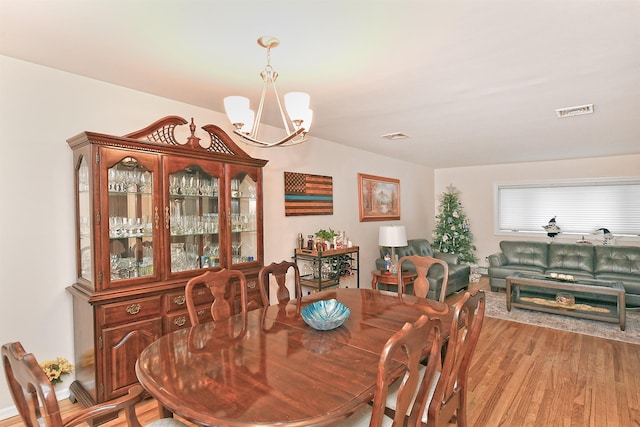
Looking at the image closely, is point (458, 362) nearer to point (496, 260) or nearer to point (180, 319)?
point (180, 319)

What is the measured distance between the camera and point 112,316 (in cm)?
236

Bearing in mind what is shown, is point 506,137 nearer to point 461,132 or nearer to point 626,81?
point 461,132

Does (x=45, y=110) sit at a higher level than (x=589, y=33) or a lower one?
lower

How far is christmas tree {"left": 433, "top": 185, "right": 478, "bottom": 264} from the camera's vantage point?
729cm

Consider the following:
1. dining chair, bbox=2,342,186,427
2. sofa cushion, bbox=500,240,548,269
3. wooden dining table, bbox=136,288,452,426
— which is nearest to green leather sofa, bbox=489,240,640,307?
sofa cushion, bbox=500,240,548,269

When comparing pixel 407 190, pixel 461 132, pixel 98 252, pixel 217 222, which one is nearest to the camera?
pixel 98 252

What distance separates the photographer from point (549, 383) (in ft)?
9.37

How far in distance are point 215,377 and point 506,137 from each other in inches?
187

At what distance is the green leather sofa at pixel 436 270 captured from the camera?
202 inches

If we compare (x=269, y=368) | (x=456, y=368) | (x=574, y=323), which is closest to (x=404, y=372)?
(x=456, y=368)

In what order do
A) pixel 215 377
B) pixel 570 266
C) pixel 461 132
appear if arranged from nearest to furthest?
1. pixel 215 377
2. pixel 461 132
3. pixel 570 266

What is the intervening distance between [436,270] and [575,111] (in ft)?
9.87

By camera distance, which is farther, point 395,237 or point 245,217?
point 395,237

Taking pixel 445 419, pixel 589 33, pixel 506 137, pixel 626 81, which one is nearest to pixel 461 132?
pixel 506 137
